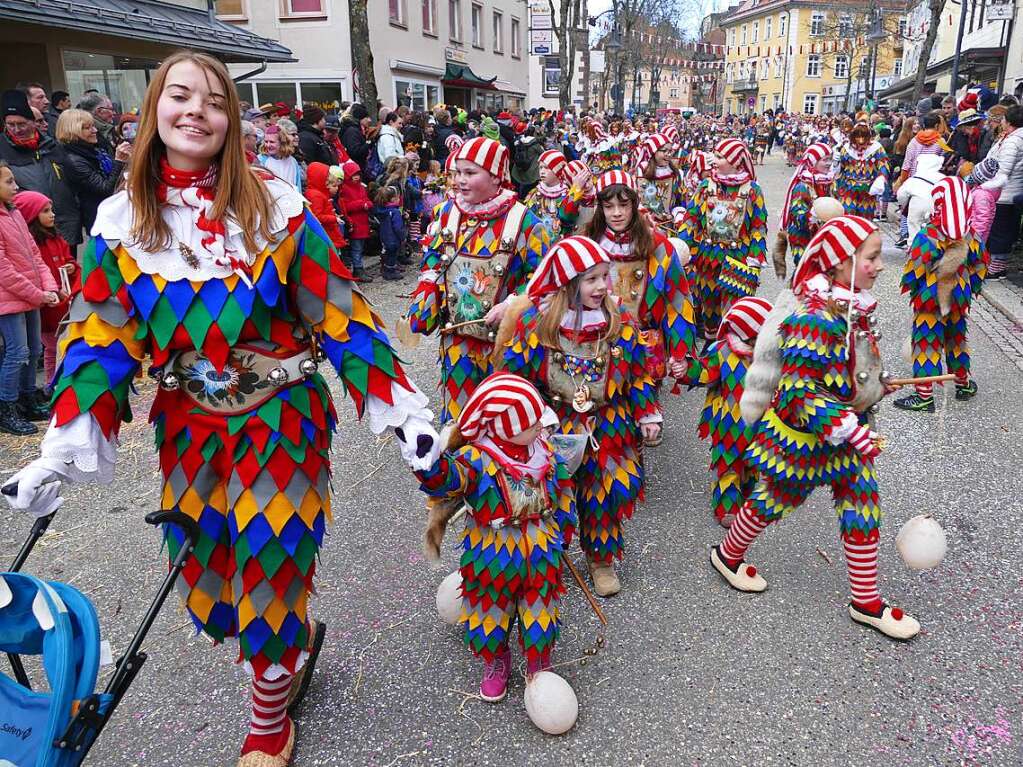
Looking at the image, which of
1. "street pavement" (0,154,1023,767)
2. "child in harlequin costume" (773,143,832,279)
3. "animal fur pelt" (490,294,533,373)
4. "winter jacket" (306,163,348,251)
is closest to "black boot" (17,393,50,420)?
"street pavement" (0,154,1023,767)

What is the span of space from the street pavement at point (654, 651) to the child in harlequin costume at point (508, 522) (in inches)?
13.9

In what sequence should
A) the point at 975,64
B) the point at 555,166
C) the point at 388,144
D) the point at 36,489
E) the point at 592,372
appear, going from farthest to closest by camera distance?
the point at 975,64 → the point at 388,144 → the point at 555,166 → the point at 592,372 → the point at 36,489

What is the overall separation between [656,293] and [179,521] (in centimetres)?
272

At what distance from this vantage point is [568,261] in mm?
3307

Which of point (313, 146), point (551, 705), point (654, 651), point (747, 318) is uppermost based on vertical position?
point (313, 146)

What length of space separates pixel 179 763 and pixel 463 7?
32.6m

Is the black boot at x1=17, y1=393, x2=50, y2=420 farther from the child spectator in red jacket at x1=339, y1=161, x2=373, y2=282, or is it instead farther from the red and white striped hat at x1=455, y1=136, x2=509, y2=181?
the child spectator in red jacket at x1=339, y1=161, x2=373, y2=282

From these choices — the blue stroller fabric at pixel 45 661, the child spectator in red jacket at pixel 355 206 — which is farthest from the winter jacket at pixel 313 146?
the blue stroller fabric at pixel 45 661

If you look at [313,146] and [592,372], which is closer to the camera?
[592,372]

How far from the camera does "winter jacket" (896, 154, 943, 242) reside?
20.7ft

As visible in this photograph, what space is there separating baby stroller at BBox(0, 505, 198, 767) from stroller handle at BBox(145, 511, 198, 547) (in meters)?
0.28

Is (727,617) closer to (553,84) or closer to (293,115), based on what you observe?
(293,115)

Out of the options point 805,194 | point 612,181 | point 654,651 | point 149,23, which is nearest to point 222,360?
point 654,651

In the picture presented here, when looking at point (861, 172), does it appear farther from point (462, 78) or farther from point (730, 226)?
point (462, 78)
